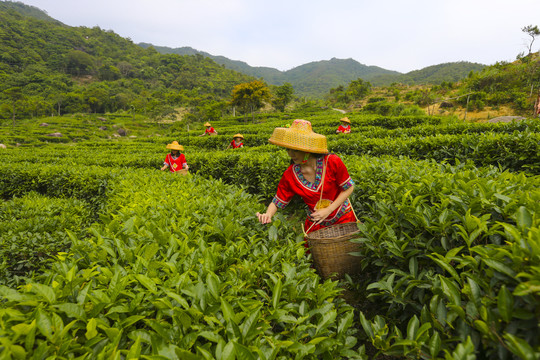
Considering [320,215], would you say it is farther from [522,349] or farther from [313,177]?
[522,349]

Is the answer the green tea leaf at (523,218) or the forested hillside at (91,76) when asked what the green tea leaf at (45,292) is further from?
the forested hillside at (91,76)

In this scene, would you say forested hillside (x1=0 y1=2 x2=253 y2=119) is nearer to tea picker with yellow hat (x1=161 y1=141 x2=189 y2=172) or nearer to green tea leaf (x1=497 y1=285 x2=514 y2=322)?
tea picker with yellow hat (x1=161 y1=141 x2=189 y2=172)

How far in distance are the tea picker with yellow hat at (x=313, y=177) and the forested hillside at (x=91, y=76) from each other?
1794 inches

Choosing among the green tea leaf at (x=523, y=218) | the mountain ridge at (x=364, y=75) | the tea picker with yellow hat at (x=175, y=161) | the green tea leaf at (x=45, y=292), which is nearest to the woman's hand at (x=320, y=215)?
the green tea leaf at (x=523, y=218)

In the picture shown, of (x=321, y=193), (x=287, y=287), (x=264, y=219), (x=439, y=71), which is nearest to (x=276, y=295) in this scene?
(x=287, y=287)

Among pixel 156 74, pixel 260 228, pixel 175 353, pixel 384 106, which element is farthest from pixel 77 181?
pixel 156 74

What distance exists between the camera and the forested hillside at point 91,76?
5417cm

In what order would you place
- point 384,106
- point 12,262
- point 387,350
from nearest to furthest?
point 387,350, point 12,262, point 384,106

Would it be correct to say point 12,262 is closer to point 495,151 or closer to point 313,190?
point 313,190

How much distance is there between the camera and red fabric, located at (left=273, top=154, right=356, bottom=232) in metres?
2.46

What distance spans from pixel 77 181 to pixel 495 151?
9.02 meters

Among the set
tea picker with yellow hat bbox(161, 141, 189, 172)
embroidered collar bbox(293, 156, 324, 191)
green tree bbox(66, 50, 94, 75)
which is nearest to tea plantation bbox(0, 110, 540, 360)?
embroidered collar bbox(293, 156, 324, 191)

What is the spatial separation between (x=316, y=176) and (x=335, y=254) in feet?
2.62

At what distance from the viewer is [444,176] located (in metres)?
2.42
